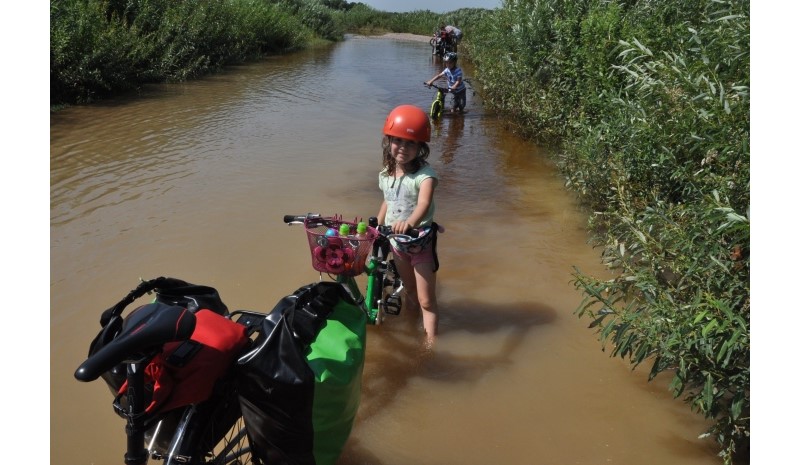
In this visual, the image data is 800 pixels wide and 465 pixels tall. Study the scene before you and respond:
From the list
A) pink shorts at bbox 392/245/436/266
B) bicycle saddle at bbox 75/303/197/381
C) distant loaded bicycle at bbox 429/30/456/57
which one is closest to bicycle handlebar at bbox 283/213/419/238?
pink shorts at bbox 392/245/436/266

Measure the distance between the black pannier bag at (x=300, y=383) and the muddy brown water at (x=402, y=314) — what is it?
1120 mm

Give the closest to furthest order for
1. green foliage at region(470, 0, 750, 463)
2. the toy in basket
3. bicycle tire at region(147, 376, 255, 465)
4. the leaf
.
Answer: bicycle tire at region(147, 376, 255, 465), the leaf, green foliage at region(470, 0, 750, 463), the toy in basket

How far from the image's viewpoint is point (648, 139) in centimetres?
423

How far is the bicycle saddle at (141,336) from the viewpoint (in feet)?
5.09

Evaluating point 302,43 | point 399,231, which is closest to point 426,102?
point 399,231

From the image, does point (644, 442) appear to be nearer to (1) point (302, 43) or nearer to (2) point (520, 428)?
(2) point (520, 428)

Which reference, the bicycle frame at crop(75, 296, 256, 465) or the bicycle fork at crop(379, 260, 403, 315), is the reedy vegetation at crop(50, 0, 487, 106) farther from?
the bicycle frame at crop(75, 296, 256, 465)

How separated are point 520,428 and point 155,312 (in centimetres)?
229

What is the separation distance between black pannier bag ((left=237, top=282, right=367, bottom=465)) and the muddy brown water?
1120mm

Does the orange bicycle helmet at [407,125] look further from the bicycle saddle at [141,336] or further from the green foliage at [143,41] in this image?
the green foliage at [143,41]

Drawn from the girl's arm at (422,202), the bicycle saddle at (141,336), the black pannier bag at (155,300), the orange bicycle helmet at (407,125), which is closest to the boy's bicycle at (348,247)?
the girl's arm at (422,202)

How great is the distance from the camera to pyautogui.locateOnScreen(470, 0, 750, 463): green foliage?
272 cm

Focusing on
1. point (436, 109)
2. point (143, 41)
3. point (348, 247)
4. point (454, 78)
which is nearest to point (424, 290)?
point (348, 247)

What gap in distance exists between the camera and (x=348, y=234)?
10.3ft
